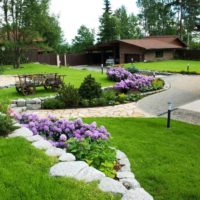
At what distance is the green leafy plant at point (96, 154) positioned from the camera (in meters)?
4.90

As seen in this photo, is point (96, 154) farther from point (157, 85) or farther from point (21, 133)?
point (157, 85)

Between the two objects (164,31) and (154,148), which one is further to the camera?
(164,31)

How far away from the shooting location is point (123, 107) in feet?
40.8

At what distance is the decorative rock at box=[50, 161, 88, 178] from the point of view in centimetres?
421

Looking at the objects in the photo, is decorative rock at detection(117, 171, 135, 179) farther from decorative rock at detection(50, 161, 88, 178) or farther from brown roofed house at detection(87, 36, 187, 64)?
brown roofed house at detection(87, 36, 187, 64)

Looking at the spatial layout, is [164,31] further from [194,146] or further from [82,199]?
[82,199]

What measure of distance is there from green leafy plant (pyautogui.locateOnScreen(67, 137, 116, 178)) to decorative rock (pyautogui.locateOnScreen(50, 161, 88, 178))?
1.40 ft

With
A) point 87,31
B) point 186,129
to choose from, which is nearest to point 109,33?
point 87,31

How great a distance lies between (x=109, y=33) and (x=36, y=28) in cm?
2153

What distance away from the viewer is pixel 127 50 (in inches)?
1612

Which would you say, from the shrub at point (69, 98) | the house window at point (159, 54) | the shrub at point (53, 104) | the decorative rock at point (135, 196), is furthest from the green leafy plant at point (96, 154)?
the house window at point (159, 54)

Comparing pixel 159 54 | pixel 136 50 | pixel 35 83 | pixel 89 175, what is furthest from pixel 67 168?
pixel 159 54

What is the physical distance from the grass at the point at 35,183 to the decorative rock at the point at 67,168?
0.11 meters

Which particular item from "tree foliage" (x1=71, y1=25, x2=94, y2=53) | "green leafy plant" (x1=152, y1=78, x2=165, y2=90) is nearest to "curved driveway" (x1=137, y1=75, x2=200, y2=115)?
"green leafy plant" (x1=152, y1=78, x2=165, y2=90)
